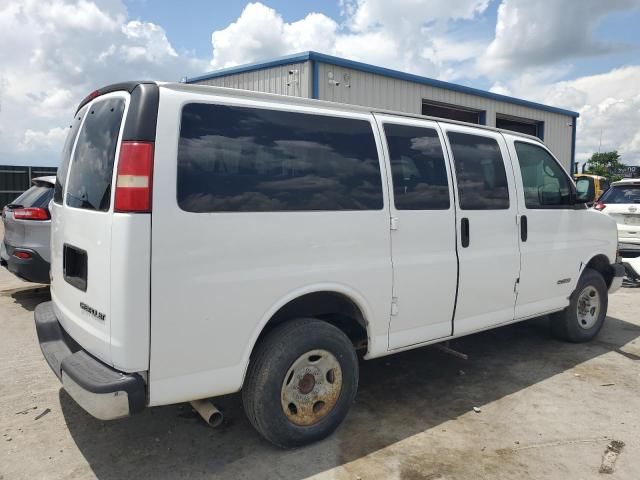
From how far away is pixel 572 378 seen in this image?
15.0 ft

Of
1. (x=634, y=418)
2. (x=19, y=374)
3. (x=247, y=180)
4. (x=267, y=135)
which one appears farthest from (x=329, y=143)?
(x=19, y=374)

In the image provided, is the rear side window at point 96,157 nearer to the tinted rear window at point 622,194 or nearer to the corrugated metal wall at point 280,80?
the corrugated metal wall at point 280,80

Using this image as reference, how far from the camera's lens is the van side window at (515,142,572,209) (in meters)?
4.66

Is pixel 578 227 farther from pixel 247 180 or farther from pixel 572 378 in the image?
pixel 247 180

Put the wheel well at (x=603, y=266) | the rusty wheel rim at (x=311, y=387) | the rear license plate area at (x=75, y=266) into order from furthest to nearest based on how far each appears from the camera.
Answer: the wheel well at (x=603, y=266)
the rusty wheel rim at (x=311, y=387)
the rear license plate area at (x=75, y=266)

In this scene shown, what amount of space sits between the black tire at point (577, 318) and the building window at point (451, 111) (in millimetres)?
7381

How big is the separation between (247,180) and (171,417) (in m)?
1.93

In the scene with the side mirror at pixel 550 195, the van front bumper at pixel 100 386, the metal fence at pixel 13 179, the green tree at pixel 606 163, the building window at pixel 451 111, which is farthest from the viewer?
the green tree at pixel 606 163

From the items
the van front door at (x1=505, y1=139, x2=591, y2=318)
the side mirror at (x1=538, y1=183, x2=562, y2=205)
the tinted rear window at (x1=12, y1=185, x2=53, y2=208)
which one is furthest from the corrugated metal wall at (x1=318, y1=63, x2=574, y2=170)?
the side mirror at (x1=538, y1=183, x2=562, y2=205)

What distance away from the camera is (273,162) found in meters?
3.03

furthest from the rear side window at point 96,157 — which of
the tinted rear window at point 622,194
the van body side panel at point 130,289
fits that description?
the tinted rear window at point 622,194

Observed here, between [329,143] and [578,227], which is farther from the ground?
[329,143]

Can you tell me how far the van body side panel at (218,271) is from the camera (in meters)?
2.61

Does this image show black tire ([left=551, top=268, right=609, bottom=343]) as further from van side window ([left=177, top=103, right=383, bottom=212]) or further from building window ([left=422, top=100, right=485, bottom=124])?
building window ([left=422, top=100, right=485, bottom=124])
